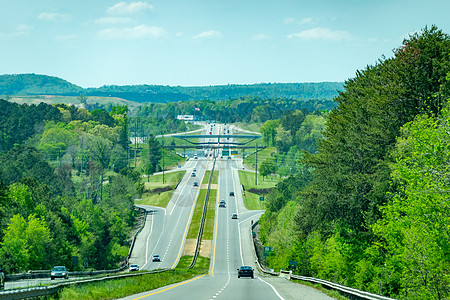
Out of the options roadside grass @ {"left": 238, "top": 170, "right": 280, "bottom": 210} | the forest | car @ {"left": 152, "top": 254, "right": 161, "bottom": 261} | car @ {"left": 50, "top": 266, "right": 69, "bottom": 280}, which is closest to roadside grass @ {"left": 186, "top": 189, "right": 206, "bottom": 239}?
Result: roadside grass @ {"left": 238, "top": 170, "right": 280, "bottom": 210}

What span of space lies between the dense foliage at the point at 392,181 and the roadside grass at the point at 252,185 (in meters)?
83.9

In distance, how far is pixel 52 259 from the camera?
81.4m

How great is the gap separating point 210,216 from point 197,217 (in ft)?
12.1

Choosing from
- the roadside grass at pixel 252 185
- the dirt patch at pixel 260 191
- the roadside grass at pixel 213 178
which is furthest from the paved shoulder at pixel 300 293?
the roadside grass at pixel 213 178

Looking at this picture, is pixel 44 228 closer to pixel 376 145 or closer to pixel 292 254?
pixel 292 254

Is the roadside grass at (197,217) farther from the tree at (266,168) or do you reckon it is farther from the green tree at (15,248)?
the green tree at (15,248)

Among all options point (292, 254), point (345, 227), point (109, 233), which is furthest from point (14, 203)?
point (345, 227)

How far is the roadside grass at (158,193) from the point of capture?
149438 mm

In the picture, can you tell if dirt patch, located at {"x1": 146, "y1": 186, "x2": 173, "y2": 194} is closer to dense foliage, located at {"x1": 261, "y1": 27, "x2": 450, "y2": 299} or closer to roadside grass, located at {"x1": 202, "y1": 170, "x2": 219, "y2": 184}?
roadside grass, located at {"x1": 202, "y1": 170, "x2": 219, "y2": 184}

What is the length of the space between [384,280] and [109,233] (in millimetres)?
→ 72179

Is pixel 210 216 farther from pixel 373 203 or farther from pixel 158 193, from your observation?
pixel 373 203

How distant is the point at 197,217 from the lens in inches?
5049

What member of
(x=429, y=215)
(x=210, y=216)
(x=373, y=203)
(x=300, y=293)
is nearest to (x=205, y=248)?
(x=210, y=216)

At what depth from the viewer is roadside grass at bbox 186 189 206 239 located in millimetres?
113906
